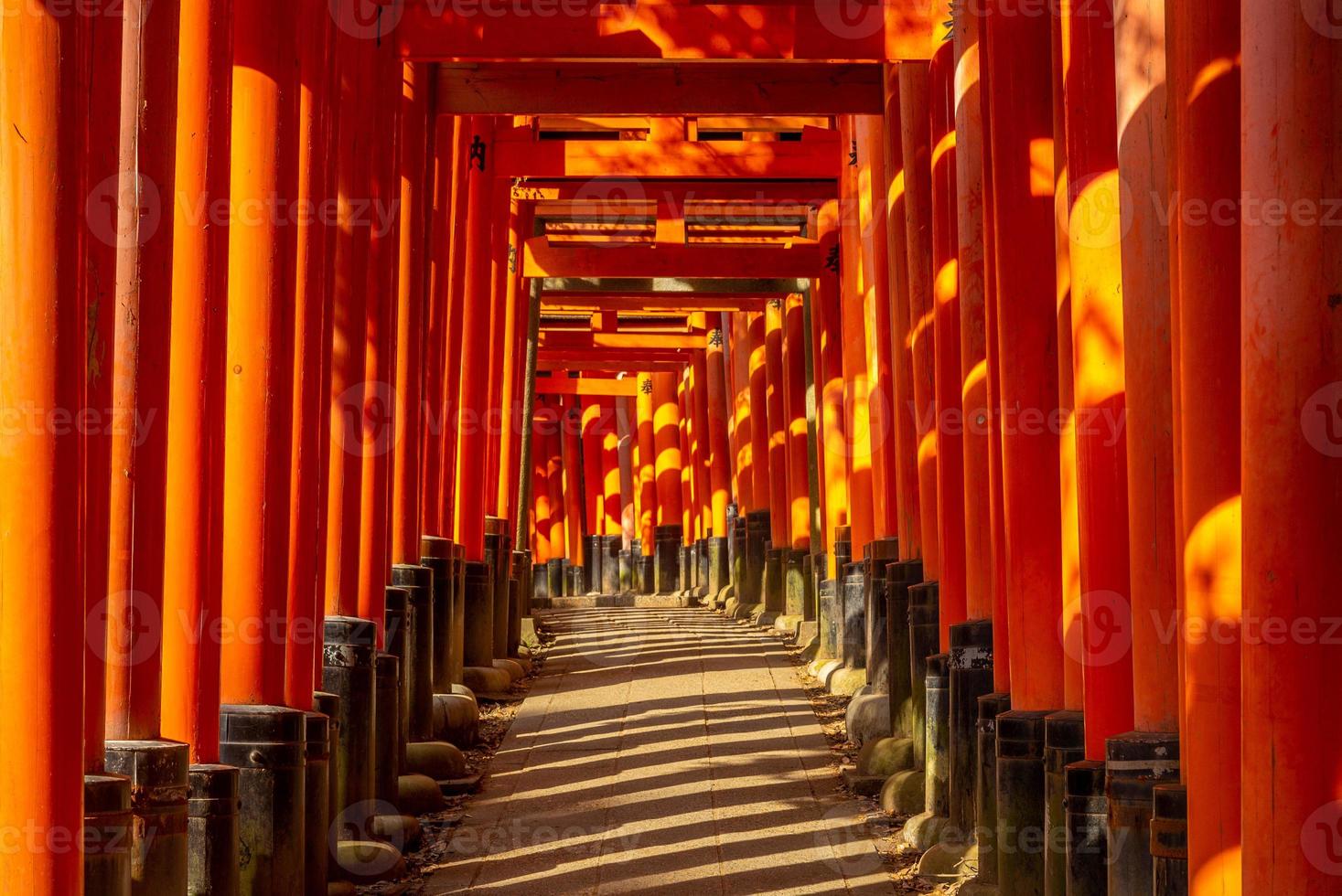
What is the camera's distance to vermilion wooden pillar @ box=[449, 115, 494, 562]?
48.9 ft

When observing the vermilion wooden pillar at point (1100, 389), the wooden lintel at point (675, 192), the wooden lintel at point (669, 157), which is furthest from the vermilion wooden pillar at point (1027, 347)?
the wooden lintel at point (675, 192)

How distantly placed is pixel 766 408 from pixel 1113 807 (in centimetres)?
1615

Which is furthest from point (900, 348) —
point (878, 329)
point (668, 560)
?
point (668, 560)

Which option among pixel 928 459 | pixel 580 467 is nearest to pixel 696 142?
pixel 928 459

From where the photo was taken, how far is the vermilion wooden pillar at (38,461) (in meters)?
4.13

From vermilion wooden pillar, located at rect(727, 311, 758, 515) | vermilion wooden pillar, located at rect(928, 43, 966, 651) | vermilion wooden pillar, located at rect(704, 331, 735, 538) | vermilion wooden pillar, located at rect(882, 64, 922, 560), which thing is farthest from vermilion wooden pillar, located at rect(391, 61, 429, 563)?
vermilion wooden pillar, located at rect(704, 331, 735, 538)

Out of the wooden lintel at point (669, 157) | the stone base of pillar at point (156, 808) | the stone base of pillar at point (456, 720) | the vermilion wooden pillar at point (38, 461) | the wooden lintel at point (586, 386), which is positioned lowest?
the stone base of pillar at point (456, 720)

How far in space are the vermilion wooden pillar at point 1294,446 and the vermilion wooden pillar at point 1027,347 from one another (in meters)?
2.92

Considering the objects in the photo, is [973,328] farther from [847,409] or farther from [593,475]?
[593,475]

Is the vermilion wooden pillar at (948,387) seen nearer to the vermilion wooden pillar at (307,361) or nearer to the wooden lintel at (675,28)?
the wooden lintel at (675,28)

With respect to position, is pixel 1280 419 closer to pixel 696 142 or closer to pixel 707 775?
pixel 707 775

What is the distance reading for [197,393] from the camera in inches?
235

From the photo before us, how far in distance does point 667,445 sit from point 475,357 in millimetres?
15873

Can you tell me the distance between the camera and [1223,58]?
14.4 ft
